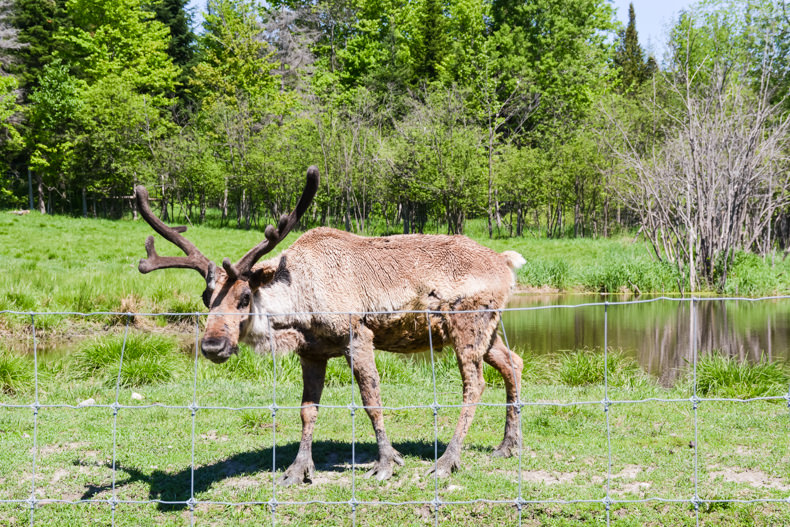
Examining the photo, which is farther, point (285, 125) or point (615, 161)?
point (285, 125)

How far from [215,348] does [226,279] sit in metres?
0.71

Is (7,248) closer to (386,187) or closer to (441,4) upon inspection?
(386,187)

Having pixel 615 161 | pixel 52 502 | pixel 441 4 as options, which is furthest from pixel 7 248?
pixel 441 4

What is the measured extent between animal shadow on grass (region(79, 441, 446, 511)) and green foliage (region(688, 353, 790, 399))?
4.91 metres

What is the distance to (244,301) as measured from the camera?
6160 mm

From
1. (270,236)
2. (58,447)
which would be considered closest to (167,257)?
(270,236)

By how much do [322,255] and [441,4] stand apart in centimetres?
5180

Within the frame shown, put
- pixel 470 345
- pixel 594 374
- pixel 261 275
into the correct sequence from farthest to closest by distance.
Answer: pixel 594 374 → pixel 470 345 → pixel 261 275

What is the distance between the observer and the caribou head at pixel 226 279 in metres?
5.85

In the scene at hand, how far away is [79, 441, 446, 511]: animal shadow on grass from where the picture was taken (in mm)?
6047

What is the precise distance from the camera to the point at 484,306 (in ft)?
22.3

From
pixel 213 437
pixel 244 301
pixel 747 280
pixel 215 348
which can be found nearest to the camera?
pixel 215 348

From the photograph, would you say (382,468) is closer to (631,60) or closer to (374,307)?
(374,307)

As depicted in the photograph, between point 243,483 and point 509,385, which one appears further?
point 509,385
